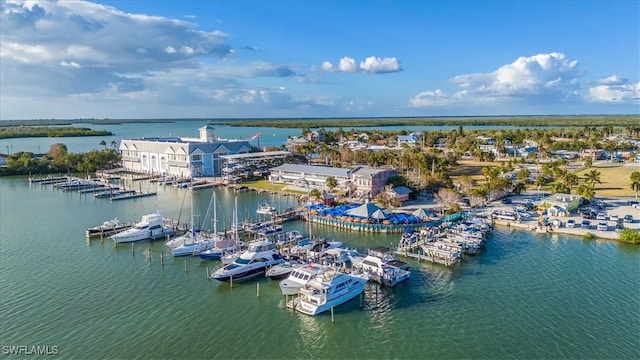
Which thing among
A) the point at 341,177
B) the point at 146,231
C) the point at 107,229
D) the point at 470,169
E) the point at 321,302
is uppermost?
the point at 341,177

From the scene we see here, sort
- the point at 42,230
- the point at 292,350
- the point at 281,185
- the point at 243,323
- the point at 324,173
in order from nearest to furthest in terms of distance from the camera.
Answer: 1. the point at 292,350
2. the point at 243,323
3. the point at 42,230
4. the point at 324,173
5. the point at 281,185

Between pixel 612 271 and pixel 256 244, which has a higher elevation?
pixel 256 244

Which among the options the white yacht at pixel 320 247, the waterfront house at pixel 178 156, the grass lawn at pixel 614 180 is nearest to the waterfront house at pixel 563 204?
the grass lawn at pixel 614 180

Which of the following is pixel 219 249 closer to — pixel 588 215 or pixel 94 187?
pixel 588 215

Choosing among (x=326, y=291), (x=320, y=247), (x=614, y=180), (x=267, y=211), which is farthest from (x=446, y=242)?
(x=614, y=180)

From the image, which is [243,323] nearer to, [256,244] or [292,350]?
[292,350]

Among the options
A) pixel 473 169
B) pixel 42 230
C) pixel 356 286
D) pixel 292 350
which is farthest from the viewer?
pixel 473 169

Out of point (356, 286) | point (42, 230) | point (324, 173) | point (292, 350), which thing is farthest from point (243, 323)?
point (324, 173)
